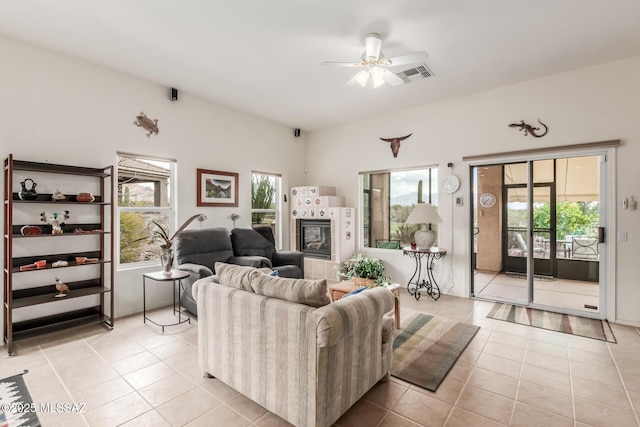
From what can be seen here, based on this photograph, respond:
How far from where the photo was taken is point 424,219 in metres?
Answer: 4.45

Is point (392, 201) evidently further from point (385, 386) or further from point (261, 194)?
point (385, 386)

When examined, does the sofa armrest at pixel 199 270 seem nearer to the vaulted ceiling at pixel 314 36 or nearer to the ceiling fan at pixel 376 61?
the vaulted ceiling at pixel 314 36

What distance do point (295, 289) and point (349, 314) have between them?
37 cm

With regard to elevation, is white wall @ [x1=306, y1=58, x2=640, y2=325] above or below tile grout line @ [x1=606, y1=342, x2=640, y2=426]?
above

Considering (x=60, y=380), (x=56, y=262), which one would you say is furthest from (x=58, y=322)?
(x=60, y=380)

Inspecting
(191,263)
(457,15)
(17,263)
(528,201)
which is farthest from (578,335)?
(17,263)

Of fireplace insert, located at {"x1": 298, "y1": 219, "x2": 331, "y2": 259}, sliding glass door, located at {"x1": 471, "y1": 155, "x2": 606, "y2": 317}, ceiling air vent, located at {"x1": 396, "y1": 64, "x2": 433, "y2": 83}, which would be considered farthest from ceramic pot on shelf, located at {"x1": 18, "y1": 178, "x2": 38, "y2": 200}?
sliding glass door, located at {"x1": 471, "y1": 155, "x2": 606, "y2": 317}

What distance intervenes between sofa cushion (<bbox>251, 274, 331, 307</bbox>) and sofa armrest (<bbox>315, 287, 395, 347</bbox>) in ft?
0.26

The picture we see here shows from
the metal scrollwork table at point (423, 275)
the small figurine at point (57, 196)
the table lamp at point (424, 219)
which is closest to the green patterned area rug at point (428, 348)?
the metal scrollwork table at point (423, 275)

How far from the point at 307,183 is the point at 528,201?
3940 mm

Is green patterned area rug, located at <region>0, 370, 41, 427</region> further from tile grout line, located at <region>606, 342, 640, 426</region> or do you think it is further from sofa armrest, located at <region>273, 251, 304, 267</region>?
tile grout line, located at <region>606, 342, 640, 426</region>

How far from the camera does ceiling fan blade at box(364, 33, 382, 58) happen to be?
293 cm

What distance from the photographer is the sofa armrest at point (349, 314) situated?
1.67 metres

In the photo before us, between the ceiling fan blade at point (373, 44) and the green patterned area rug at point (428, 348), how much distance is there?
9.33 feet
